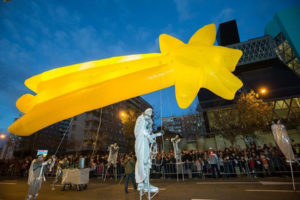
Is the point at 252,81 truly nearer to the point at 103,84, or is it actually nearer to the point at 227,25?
the point at 227,25

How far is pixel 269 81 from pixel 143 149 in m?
26.3

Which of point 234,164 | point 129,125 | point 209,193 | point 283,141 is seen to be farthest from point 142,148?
point 129,125

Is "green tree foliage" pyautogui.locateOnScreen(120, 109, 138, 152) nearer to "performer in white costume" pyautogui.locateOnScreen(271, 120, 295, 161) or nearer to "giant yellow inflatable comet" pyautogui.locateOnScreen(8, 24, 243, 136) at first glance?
"performer in white costume" pyautogui.locateOnScreen(271, 120, 295, 161)

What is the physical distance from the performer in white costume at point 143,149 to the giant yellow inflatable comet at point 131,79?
1.40 m

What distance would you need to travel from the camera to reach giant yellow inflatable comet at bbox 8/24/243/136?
9.95 ft

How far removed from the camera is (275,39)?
3027 cm

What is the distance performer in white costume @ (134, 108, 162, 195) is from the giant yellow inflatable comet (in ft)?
4.60

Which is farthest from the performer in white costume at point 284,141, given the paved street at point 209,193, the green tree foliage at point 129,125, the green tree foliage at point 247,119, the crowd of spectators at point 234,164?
the green tree foliage at point 129,125

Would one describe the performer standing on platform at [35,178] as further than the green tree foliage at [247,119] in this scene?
No

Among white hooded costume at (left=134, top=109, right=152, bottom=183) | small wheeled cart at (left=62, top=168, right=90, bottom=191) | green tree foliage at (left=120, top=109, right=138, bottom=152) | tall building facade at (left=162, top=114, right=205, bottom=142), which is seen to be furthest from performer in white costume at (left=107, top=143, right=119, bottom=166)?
tall building facade at (left=162, top=114, right=205, bottom=142)

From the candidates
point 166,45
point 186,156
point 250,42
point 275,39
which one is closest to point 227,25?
point 250,42

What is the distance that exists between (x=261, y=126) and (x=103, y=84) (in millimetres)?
18897

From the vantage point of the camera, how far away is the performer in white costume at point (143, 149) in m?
4.12

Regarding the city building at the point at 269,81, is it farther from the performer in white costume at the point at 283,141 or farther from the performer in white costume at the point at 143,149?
the performer in white costume at the point at 143,149
